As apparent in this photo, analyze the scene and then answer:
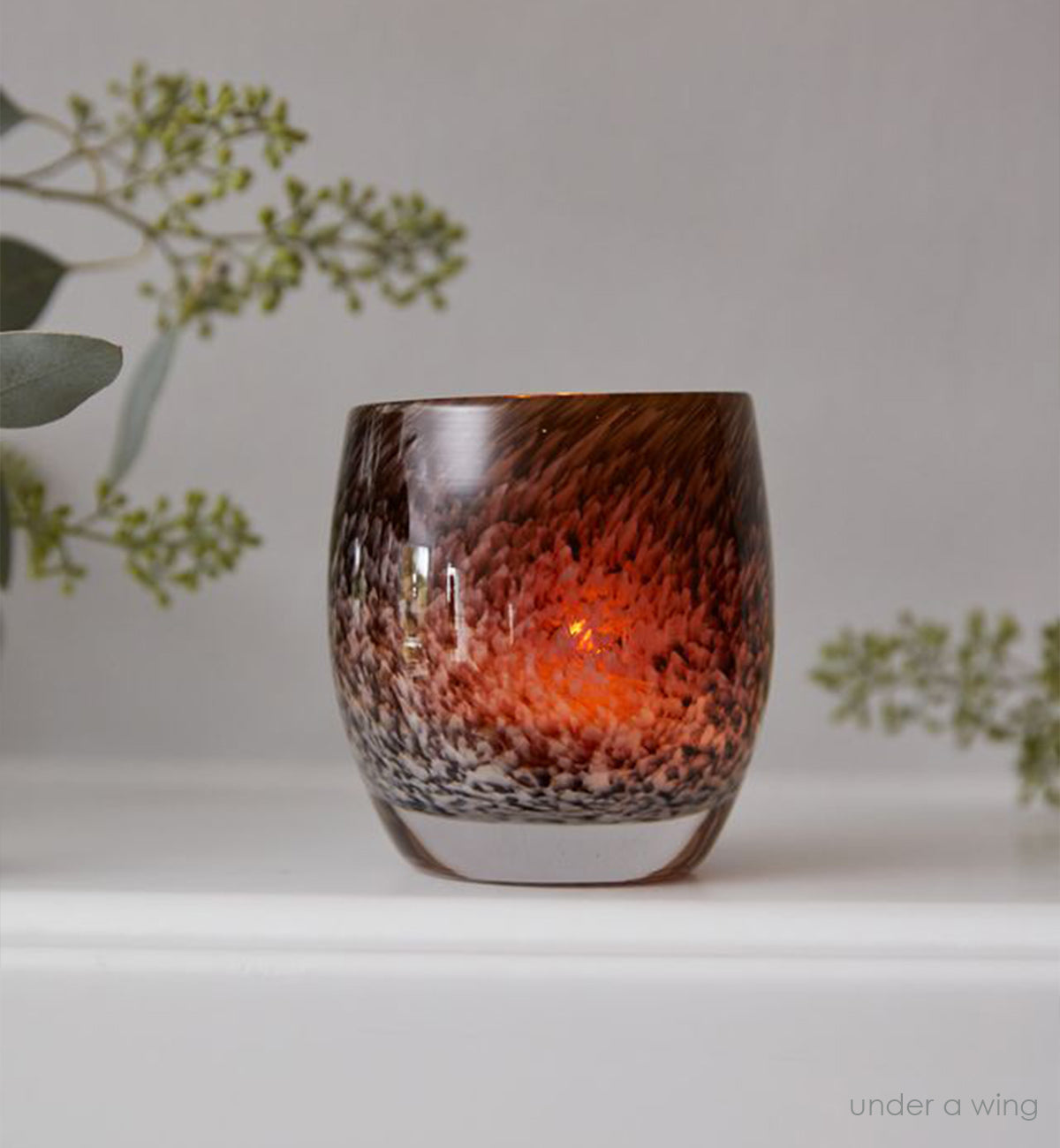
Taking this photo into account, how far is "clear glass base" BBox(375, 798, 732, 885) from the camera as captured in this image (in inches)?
22.2

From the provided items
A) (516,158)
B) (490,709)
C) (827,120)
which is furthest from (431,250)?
(490,709)

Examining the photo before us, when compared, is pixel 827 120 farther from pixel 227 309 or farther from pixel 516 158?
pixel 227 309

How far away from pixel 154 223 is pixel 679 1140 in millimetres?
527

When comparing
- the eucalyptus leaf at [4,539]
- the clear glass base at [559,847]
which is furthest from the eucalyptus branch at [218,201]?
the clear glass base at [559,847]

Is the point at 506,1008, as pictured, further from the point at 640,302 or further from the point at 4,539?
the point at 640,302

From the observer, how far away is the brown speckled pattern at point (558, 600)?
1.77ft

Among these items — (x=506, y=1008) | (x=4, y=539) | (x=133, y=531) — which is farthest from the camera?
(x=133, y=531)

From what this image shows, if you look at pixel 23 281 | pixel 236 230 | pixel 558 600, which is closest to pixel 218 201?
pixel 236 230

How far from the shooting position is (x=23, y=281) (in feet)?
2.41

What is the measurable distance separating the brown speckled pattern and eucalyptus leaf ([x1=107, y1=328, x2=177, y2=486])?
0.19 m

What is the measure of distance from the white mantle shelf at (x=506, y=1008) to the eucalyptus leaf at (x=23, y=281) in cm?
28

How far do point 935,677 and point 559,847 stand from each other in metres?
0.33

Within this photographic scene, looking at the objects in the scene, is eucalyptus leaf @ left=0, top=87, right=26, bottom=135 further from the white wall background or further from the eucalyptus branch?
the white wall background

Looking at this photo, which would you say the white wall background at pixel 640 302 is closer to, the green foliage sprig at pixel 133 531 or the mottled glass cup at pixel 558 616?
the green foliage sprig at pixel 133 531
